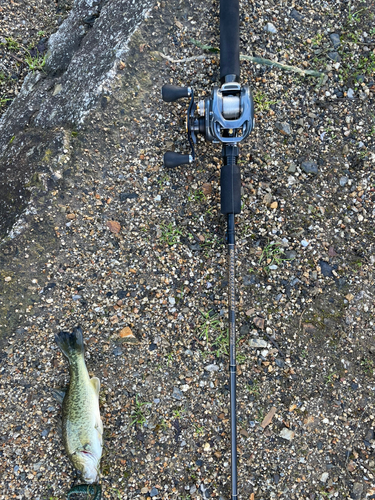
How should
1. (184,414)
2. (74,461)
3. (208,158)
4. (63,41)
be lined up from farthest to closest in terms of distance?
1. (63,41)
2. (208,158)
3. (184,414)
4. (74,461)

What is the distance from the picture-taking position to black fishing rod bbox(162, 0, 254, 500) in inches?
115

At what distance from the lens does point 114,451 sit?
10.7ft

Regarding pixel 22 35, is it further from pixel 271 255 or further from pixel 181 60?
pixel 271 255

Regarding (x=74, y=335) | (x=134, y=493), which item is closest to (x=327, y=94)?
(x=74, y=335)

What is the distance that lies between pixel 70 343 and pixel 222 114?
232 centimetres

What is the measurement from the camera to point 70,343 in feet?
10.6

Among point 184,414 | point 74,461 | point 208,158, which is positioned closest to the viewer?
point 74,461

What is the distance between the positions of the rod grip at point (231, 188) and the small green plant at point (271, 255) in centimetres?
60

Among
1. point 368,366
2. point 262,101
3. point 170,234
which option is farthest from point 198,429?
point 262,101

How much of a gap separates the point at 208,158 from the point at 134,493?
3.09 metres

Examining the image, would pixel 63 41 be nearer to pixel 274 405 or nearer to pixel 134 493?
pixel 274 405

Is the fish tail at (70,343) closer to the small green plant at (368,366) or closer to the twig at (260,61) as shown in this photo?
the small green plant at (368,366)

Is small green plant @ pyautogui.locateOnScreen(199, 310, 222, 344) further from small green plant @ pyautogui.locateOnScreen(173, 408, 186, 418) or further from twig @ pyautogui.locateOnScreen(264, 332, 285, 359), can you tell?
small green plant @ pyautogui.locateOnScreen(173, 408, 186, 418)

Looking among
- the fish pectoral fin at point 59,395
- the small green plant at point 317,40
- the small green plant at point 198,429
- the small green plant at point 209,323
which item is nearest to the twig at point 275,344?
the small green plant at point 209,323
